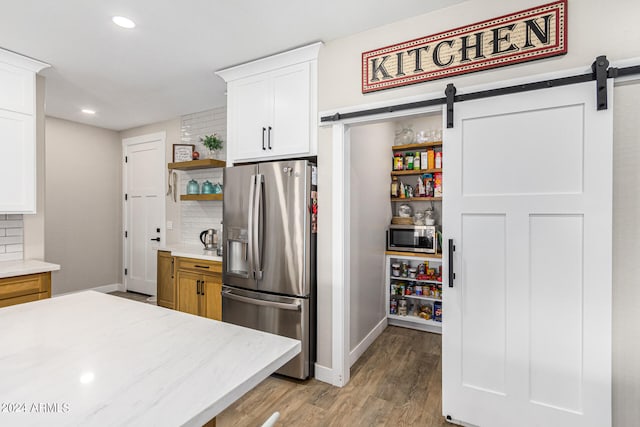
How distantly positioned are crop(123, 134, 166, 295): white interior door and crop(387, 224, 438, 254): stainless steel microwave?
325cm

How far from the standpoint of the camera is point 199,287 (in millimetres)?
3340

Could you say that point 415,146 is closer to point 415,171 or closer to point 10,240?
point 415,171

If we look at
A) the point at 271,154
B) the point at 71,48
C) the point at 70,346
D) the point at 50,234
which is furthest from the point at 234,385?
the point at 50,234

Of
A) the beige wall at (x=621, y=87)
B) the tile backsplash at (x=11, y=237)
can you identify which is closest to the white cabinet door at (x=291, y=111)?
the beige wall at (x=621, y=87)

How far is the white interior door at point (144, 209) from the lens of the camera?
4.79 m

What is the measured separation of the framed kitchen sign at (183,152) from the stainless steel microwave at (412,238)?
2779 mm

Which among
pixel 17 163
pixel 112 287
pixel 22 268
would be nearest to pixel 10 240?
pixel 22 268

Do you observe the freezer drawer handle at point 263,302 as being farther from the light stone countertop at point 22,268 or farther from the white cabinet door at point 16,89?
the white cabinet door at point 16,89

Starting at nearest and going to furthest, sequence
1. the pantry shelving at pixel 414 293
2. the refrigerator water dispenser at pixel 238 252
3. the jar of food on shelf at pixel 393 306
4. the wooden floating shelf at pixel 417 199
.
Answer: the refrigerator water dispenser at pixel 238 252
the pantry shelving at pixel 414 293
the wooden floating shelf at pixel 417 199
the jar of food on shelf at pixel 393 306

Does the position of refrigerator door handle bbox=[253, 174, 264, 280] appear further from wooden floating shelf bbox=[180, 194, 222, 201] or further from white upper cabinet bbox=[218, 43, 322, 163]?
wooden floating shelf bbox=[180, 194, 222, 201]

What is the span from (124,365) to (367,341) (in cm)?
263

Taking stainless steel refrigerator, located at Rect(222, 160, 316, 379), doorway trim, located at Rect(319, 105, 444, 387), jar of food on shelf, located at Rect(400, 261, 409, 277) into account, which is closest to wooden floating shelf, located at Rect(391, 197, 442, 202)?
jar of food on shelf, located at Rect(400, 261, 409, 277)

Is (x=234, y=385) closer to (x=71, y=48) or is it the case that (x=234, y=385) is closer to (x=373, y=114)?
(x=373, y=114)

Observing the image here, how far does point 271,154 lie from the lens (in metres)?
2.72
